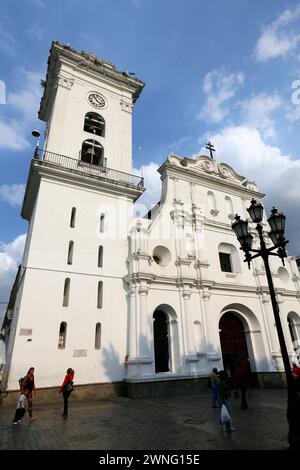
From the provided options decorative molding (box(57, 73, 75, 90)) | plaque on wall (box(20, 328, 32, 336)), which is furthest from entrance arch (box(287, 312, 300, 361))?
decorative molding (box(57, 73, 75, 90))

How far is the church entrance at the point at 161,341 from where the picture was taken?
15.3 meters

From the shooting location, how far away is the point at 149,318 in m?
15.1

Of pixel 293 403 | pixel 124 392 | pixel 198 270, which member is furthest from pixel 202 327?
pixel 293 403

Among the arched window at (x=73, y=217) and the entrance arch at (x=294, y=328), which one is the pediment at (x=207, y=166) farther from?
the entrance arch at (x=294, y=328)

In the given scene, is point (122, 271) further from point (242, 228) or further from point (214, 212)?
point (242, 228)

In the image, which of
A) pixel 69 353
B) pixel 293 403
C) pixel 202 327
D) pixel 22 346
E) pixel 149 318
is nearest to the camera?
pixel 293 403

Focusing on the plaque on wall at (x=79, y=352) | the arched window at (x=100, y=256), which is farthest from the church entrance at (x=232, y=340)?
the plaque on wall at (x=79, y=352)

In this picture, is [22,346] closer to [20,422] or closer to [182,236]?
[20,422]

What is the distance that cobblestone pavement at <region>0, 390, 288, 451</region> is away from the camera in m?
6.35

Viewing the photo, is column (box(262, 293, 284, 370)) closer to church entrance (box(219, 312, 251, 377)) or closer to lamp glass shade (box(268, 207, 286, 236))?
church entrance (box(219, 312, 251, 377))

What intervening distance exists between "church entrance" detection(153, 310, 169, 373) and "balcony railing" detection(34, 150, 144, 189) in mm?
8748

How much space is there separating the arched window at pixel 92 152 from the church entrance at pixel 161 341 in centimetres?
1114

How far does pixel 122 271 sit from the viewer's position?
16453 mm
